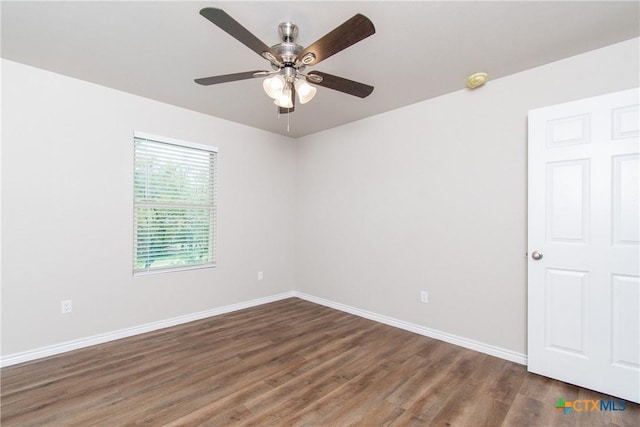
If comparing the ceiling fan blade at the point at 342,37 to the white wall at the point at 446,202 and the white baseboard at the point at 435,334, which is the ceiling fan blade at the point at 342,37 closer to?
the white wall at the point at 446,202

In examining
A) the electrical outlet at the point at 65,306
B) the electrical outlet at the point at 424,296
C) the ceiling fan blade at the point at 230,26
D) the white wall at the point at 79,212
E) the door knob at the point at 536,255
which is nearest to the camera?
the ceiling fan blade at the point at 230,26

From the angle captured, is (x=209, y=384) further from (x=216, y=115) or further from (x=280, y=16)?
(x=216, y=115)

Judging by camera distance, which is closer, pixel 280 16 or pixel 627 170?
pixel 280 16

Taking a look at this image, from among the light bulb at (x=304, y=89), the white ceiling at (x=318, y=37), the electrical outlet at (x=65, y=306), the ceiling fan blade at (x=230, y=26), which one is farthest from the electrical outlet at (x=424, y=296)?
the electrical outlet at (x=65, y=306)

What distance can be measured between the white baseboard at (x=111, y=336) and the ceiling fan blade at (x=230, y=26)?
9.94 ft

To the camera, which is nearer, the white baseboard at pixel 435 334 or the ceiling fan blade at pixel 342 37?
the ceiling fan blade at pixel 342 37

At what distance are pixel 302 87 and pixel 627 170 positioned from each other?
2311 mm

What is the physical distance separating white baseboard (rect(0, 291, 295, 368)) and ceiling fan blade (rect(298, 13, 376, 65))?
10.2 ft

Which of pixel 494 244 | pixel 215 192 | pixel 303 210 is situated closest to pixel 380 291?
pixel 494 244

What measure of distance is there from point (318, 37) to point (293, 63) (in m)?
0.36

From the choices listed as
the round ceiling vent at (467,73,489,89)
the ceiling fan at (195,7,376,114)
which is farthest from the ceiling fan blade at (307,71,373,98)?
the round ceiling vent at (467,73,489,89)

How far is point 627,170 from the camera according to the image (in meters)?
2.05

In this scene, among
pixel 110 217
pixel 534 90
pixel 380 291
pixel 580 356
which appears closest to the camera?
pixel 580 356

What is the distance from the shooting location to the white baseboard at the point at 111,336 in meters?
2.52
